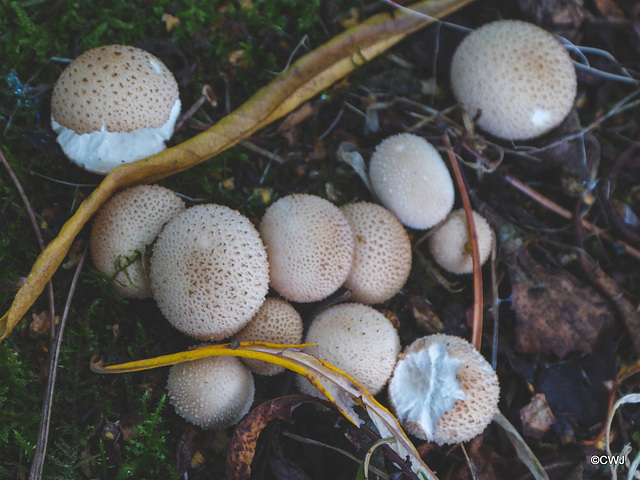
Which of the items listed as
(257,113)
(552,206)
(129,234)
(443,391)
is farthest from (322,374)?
(552,206)

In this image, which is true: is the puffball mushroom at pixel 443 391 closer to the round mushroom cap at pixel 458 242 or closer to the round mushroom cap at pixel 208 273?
the round mushroom cap at pixel 458 242

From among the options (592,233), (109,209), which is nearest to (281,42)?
(109,209)

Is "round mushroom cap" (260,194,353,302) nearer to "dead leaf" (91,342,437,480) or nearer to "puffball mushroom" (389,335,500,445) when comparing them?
"dead leaf" (91,342,437,480)

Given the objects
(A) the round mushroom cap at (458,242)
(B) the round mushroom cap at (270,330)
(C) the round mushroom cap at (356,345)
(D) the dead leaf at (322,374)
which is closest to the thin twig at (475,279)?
(A) the round mushroom cap at (458,242)

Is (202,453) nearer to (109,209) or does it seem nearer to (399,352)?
(399,352)

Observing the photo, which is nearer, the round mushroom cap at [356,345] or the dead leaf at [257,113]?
the dead leaf at [257,113]
